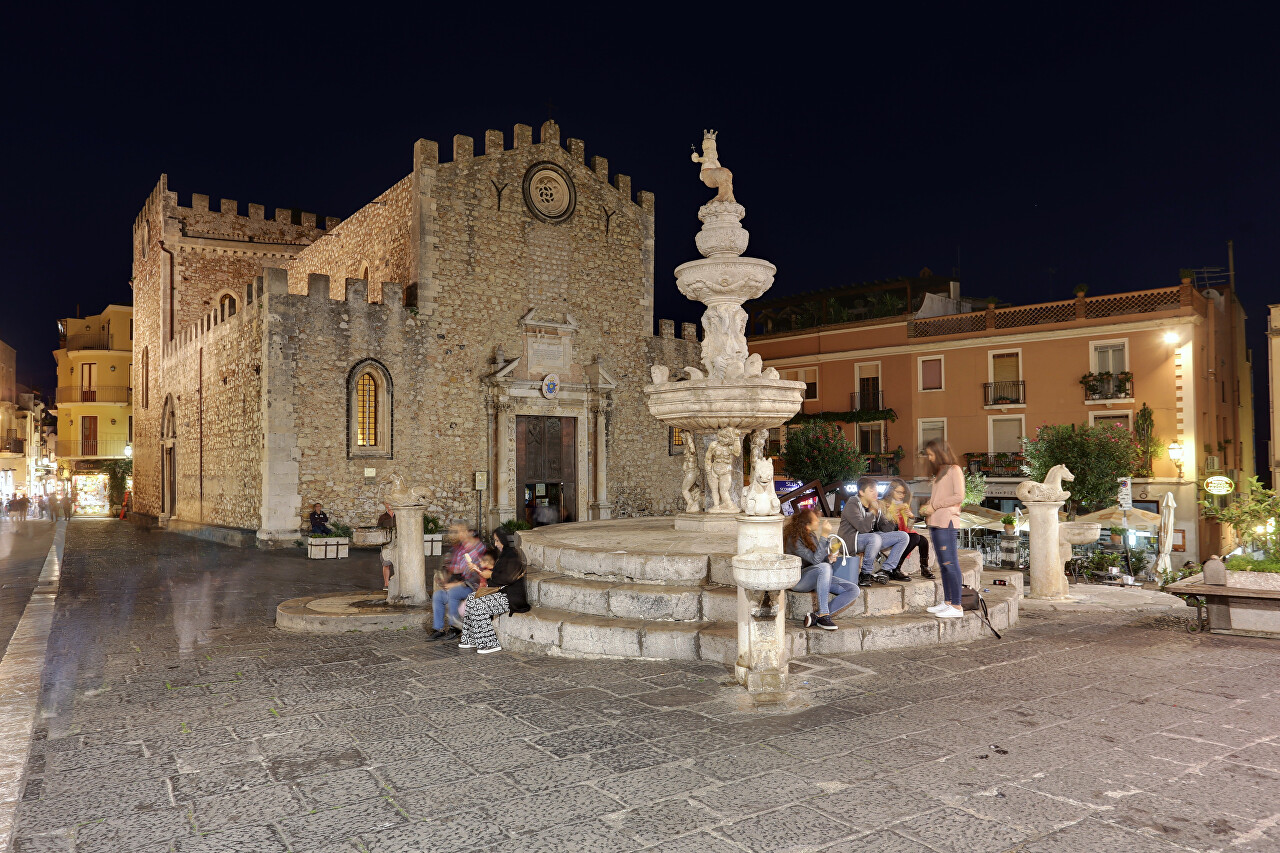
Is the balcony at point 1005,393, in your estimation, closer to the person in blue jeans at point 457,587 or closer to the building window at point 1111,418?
the building window at point 1111,418

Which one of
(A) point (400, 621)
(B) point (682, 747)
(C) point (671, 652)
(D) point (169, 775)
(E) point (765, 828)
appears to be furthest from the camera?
(A) point (400, 621)

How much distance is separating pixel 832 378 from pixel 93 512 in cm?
3316

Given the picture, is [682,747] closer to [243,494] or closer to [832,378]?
[243,494]

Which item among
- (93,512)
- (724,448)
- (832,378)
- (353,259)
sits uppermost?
(353,259)

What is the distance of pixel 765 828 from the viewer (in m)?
3.76

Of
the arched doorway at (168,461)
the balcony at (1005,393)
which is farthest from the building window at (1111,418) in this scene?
the arched doorway at (168,461)

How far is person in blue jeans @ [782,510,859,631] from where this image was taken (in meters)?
7.19

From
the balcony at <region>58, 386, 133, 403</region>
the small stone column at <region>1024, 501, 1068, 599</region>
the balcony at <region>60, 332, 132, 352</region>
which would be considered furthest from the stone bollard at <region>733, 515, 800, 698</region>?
the balcony at <region>60, 332, 132, 352</region>

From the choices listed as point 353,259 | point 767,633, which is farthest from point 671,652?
point 353,259

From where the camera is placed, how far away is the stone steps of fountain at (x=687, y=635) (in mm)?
7016

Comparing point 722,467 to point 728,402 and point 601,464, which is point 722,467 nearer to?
point 728,402

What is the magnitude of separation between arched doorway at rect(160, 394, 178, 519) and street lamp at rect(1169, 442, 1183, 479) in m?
30.8

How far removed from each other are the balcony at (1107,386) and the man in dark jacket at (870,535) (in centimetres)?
2146

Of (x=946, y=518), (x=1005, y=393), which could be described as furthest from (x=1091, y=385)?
(x=946, y=518)
